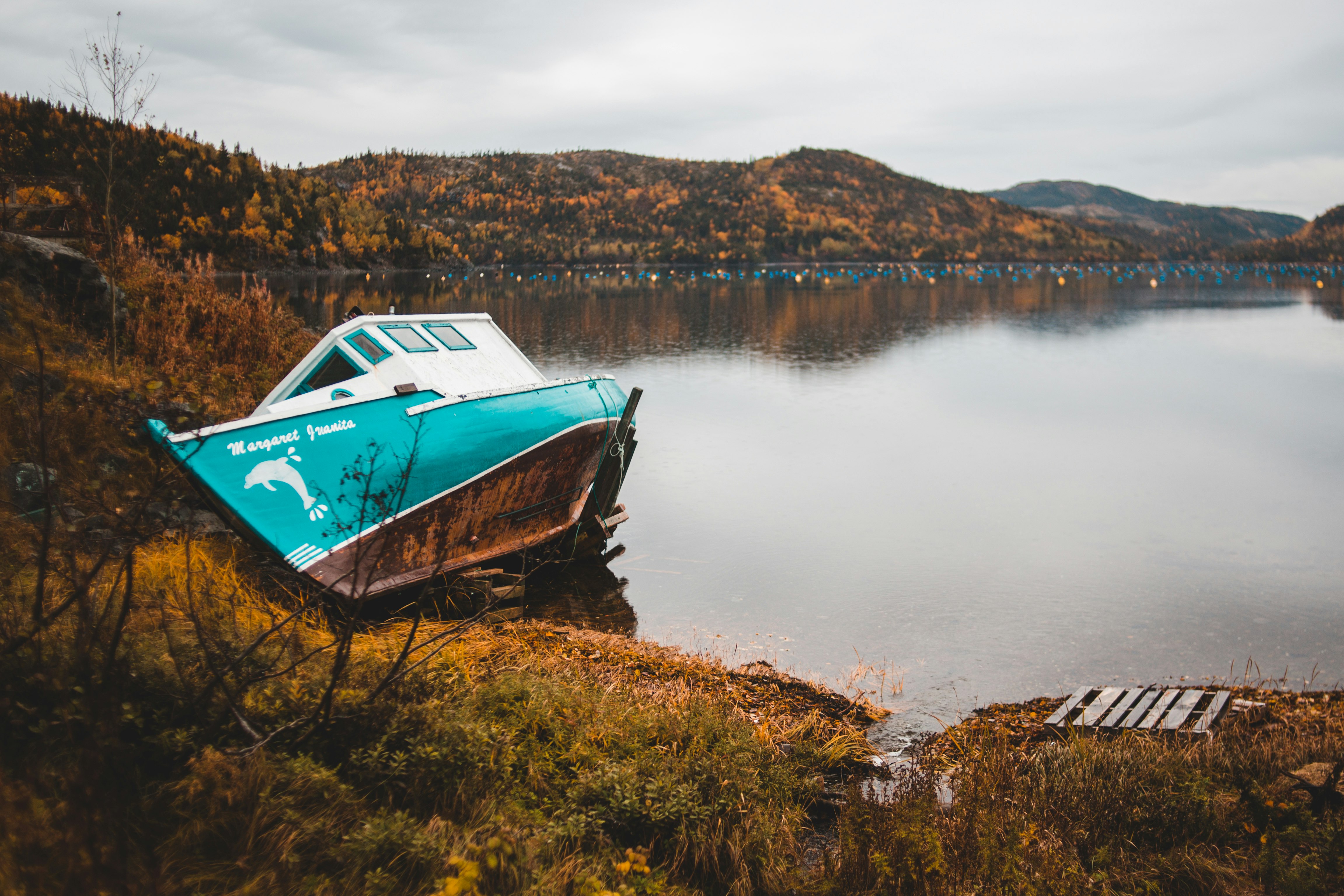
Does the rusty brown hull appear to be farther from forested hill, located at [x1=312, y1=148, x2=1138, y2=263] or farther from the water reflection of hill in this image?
forested hill, located at [x1=312, y1=148, x2=1138, y2=263]

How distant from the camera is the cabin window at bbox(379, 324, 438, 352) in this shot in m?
9.88

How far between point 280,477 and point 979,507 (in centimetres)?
1151

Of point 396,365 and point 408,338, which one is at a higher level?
point 408,338

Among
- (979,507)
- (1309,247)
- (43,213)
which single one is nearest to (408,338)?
(979,507)

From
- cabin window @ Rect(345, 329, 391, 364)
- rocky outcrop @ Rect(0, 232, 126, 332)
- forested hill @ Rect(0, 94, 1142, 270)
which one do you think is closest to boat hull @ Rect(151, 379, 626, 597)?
cabin window @ Rect(345, 329, 391, 364)

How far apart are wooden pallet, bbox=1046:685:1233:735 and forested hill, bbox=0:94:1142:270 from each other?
18019mm

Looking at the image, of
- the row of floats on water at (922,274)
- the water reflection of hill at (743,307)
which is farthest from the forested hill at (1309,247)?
the water reflection of hill at (743,307)

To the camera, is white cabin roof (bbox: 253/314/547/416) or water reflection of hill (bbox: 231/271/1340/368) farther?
water reflection of hill (bbox: 231/271/1340/368)

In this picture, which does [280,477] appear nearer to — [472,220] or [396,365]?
[396,365]

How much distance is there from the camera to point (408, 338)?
33.0 feet

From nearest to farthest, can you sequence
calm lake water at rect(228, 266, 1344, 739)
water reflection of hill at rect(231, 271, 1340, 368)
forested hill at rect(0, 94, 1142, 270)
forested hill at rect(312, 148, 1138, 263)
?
1. calm lake water at rect(228, 266, 1344, 739)
2. water reflection of hill at rect(231, 271, 1340, 368)
3. forested hill at rect(0, 94, 1142, 270)
4. forested hill at rect(312, 148, 1138, 263)

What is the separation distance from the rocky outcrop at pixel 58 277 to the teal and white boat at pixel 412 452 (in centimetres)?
392

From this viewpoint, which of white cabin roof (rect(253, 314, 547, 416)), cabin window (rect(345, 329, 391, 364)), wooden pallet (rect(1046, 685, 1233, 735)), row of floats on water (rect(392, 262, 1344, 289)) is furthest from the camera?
row of floats on water (rect(392, 262, 1344, 289))

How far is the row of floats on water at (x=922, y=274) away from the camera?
9550 centimetres
